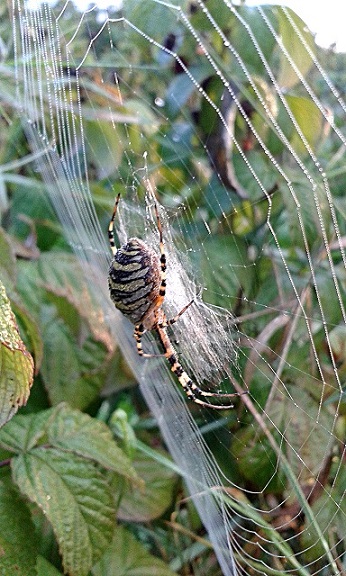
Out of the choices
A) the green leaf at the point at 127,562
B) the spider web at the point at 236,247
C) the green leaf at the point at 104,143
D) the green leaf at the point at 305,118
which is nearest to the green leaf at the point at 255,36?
the spider web at the point at 236,247

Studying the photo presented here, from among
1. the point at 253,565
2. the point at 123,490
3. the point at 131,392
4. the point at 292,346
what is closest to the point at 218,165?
the point at 292,346

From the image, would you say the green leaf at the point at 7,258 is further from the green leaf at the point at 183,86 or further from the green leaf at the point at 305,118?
the green leaf at the point at 305,118

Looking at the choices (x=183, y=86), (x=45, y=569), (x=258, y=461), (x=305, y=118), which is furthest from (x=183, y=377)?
(x=183, y=86)

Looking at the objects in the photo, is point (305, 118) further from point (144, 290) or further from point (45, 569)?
point (45, 569)

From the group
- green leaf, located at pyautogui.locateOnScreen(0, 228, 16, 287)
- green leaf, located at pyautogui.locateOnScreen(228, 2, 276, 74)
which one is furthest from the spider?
green leaf, located at pyautogui.locateOnScreen(228, 2, 276, 74)

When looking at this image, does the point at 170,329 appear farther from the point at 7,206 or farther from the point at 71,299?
the point at 7,206

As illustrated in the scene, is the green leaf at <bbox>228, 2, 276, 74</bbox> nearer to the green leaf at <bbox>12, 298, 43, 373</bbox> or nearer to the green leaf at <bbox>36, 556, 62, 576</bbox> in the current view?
the green leaf at <bbox>12, 298, 43, 373</bbox>

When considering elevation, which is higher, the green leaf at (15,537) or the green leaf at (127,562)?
the green leaf at (15,537)
